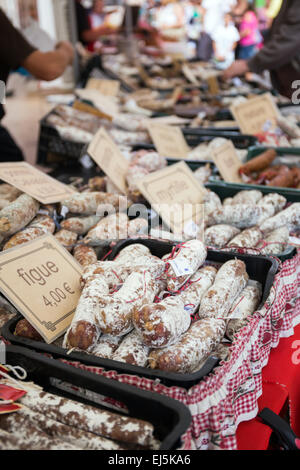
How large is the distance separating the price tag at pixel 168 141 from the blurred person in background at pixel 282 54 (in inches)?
71.9

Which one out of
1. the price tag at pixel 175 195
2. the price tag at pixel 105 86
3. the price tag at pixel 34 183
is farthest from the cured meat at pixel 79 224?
the price tag at pixel 105 86

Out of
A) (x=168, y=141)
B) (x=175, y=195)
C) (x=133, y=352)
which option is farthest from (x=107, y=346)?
(x=168, y=141)

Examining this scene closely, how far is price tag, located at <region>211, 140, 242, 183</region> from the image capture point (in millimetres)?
3031

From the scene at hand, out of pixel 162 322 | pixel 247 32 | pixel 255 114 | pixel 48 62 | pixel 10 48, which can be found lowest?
pixel 247 32

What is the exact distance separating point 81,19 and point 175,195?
7.51 meters

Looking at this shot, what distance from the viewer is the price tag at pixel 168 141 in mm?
3559

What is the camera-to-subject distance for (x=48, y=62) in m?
3.73

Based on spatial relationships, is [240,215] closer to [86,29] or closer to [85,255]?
[85,255]

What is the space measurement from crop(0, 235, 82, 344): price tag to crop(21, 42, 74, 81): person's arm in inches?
92.7

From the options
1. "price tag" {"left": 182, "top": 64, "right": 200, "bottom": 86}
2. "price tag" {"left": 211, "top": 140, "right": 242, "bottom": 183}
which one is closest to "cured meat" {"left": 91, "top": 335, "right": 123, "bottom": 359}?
"price tag" {"left": 211, "top": 140, "right": 242, "bottom": 183}

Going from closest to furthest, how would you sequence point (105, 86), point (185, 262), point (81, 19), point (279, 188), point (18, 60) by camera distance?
point (185, 262) → point (279, 188) → point (18, 60) → point (105, 86) → point (81, 19)

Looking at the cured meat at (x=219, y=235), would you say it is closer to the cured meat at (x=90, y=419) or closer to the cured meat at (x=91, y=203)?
the cured meat at (x=91, y=203)

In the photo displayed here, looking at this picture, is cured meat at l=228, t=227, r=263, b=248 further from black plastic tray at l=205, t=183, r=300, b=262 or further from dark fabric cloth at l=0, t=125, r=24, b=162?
dark fabric cloth at l=0, t=125, r=24, b=162
